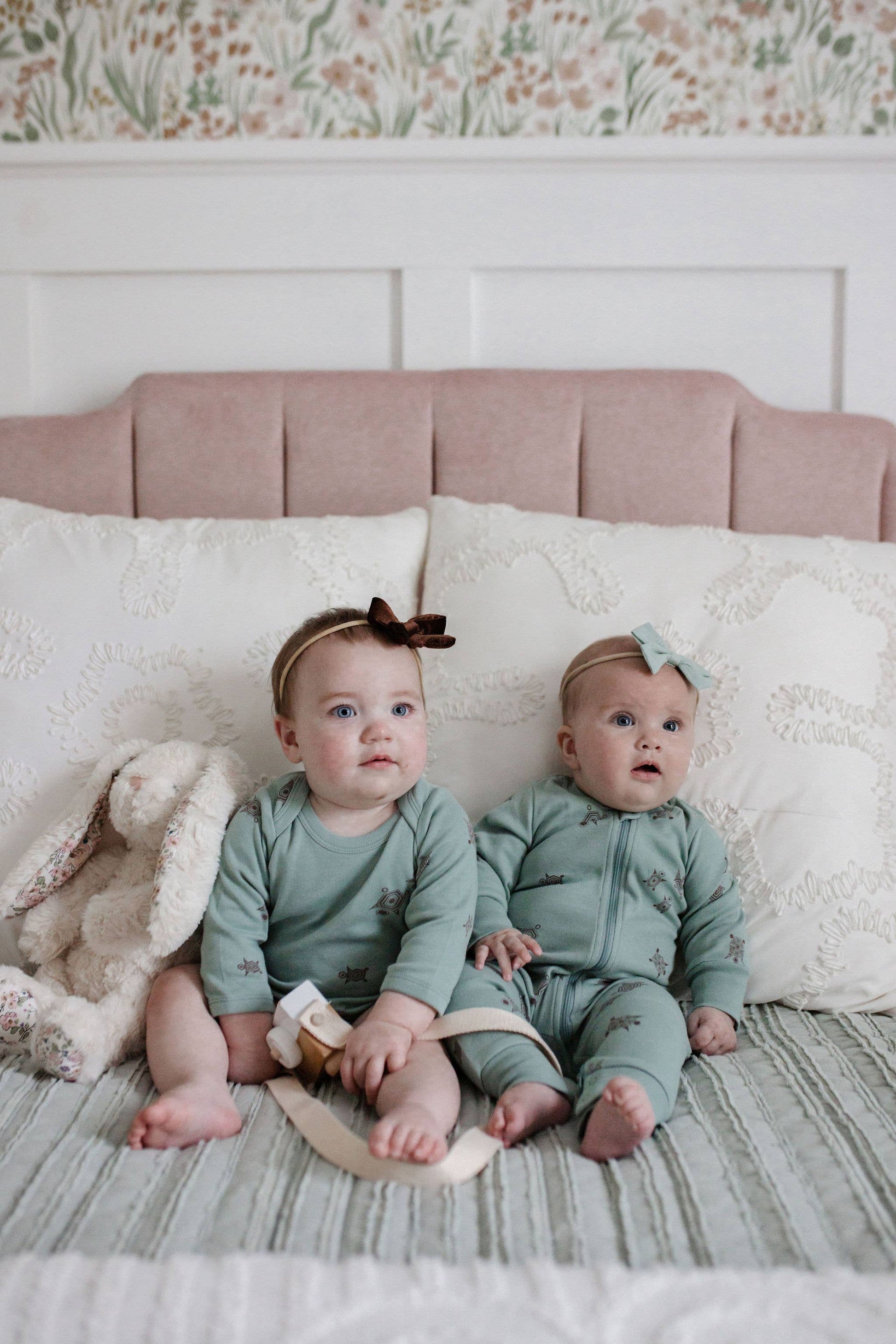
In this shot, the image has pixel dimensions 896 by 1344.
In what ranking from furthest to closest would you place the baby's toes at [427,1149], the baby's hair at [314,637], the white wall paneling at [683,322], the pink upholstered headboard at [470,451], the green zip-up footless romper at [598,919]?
the white wall paneling at [683,322] < the pink upholstered headboard at [470,451] < the baby's hair at [314,637] < the green zip-up footless romper at [598,919] < the baby's toes at [427,1149]

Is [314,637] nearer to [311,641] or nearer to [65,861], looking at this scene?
[311,641]

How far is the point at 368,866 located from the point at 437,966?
0.15 meters

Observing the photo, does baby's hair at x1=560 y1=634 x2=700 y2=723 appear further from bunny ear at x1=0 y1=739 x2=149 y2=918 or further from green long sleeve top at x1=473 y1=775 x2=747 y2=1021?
bunny ear at x1=0 y1=739 x2=149 y2=918

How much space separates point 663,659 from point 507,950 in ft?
1.24

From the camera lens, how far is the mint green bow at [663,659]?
3.86 ft

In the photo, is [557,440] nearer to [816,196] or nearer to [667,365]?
[667,365]

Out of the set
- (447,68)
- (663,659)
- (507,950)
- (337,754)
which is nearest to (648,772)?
(663,659)

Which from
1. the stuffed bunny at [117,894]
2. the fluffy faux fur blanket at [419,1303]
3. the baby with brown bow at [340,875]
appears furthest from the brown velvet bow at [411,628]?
the fluffy faux fur blanket at [419,1303]

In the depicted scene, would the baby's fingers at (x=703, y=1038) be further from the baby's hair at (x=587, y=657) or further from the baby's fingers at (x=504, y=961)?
the baby's hair at (x=587, y=657)

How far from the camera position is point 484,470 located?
1582mm

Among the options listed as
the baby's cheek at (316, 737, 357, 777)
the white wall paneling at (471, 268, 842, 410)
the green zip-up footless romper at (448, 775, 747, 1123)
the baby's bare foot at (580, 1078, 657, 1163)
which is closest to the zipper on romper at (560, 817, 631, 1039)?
the green zip-up footless romper at (448, 775, 747, 1123)

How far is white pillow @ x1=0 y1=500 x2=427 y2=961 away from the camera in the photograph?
1.27 m

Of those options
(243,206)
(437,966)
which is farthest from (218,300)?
(437,966)

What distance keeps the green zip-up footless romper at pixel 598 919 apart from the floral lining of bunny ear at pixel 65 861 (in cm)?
46
